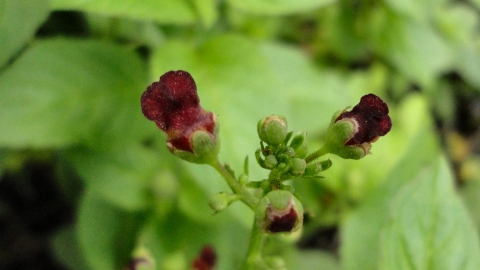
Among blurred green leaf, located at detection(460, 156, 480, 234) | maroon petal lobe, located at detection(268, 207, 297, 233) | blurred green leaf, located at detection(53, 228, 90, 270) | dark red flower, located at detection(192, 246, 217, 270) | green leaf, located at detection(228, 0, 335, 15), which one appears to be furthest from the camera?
blurred green leaf, located at detection(460, 156, 480, 234)

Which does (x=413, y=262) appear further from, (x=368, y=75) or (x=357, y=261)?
(x=368, y=75)

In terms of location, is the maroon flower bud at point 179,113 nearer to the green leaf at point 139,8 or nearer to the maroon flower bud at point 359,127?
the maroon flower bud at point 359,127

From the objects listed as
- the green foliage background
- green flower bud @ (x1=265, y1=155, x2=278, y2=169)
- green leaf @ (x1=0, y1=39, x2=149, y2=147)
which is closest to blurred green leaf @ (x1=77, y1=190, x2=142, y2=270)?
the green foliage background

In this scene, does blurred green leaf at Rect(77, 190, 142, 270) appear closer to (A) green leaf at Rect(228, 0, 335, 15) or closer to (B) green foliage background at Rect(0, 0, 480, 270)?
(B) green foliage background at Rect(0, 0, 480, 270)

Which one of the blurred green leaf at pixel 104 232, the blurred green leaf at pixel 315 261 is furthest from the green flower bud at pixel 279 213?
the blurred green leaf at pixel 315 261

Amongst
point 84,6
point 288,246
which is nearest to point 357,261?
point 288,246

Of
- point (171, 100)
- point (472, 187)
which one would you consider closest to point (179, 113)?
point (171, 100)

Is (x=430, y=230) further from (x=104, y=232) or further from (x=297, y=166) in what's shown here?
(x=104, y=232)
